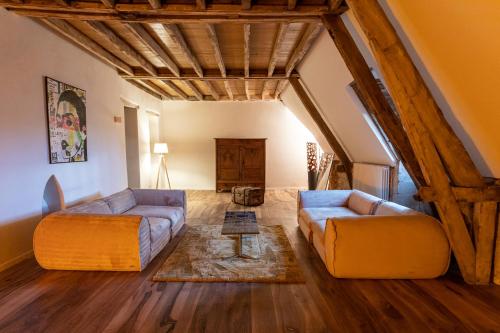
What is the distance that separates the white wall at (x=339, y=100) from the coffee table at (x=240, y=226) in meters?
2.25

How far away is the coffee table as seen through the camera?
9.54ft

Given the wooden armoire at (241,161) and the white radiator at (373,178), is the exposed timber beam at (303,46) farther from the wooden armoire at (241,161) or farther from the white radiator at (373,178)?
the wooden armoire at (241,161)

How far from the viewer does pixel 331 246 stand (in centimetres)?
254

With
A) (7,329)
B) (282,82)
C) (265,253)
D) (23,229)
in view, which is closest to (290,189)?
(282,82)

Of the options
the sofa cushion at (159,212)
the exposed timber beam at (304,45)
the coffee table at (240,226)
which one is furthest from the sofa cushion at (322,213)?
the exposed timber beam at (304,45)

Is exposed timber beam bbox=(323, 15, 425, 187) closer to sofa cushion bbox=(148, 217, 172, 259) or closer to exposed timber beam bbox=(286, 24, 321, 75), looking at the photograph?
exposed timber beam bbox=(286, 24, 321, 75)

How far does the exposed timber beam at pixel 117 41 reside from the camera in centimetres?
Result: 308

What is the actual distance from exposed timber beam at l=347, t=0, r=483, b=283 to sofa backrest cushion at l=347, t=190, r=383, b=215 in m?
0.95

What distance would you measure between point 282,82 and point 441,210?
13.8 feet

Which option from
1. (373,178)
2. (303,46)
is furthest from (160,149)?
(373,178)

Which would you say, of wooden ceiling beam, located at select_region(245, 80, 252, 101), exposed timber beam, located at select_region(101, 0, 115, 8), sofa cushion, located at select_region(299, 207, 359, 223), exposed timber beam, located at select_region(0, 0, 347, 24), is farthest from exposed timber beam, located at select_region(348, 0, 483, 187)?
wooden ceiling beam, located at select_region(245, 80, 252, 101)

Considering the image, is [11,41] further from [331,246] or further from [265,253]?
[331,246]

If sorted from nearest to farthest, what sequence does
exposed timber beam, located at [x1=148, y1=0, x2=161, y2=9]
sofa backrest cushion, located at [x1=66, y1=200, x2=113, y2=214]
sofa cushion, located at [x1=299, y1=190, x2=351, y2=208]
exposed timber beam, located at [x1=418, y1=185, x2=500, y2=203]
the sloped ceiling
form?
the sloped ceiling
exposed timber beam, located at [x1=418, y1=185, x2=500, y2=203]
exposed timber beam, located at [x1=148, y1=0, x2=161, y2=9]
sofa backrest cushion, located at [x1=66, y1=200, x2=113, y2=214]
sofa cushion, located at [x1=299, y1=190, x2=351, y2=208]

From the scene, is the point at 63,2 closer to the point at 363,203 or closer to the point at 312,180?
the point at 363,203
